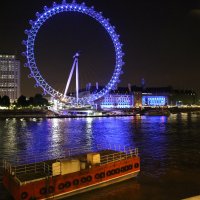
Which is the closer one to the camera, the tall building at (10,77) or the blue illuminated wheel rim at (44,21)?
the blue illuminated wheel rim at (44,21)

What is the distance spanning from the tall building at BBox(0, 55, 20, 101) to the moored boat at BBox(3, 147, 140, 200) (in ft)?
445

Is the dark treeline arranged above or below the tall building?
below

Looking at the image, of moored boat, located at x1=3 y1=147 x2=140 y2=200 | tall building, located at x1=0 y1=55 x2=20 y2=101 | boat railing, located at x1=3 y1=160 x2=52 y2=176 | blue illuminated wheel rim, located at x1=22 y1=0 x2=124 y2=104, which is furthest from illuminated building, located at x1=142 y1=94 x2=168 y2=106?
boat railing, located at x1=3 y1=160 x2=52 y2=176

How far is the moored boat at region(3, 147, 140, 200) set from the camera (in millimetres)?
12084

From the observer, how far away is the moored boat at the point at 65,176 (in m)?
12.1

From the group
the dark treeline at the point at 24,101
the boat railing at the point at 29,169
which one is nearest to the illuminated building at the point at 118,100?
the dark treeline at the point at 24,101

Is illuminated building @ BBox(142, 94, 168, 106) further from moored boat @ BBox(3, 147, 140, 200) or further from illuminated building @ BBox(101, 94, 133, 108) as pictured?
moored boat @ BBox(3, 147, 140, 200)

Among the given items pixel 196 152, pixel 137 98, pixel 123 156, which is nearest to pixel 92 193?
pixel 123 156

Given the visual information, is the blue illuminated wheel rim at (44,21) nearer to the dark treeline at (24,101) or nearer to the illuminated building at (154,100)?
the dark treeline at (24,101)

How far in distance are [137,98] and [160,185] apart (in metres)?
150

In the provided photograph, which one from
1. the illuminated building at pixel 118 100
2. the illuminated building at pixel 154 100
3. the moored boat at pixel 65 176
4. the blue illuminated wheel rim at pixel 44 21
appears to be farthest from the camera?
the illuminated building at pixel 154 100

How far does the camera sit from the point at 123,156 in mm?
16219

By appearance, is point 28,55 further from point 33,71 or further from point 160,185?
point 160,185

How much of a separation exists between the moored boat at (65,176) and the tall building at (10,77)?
135651 millimetres
